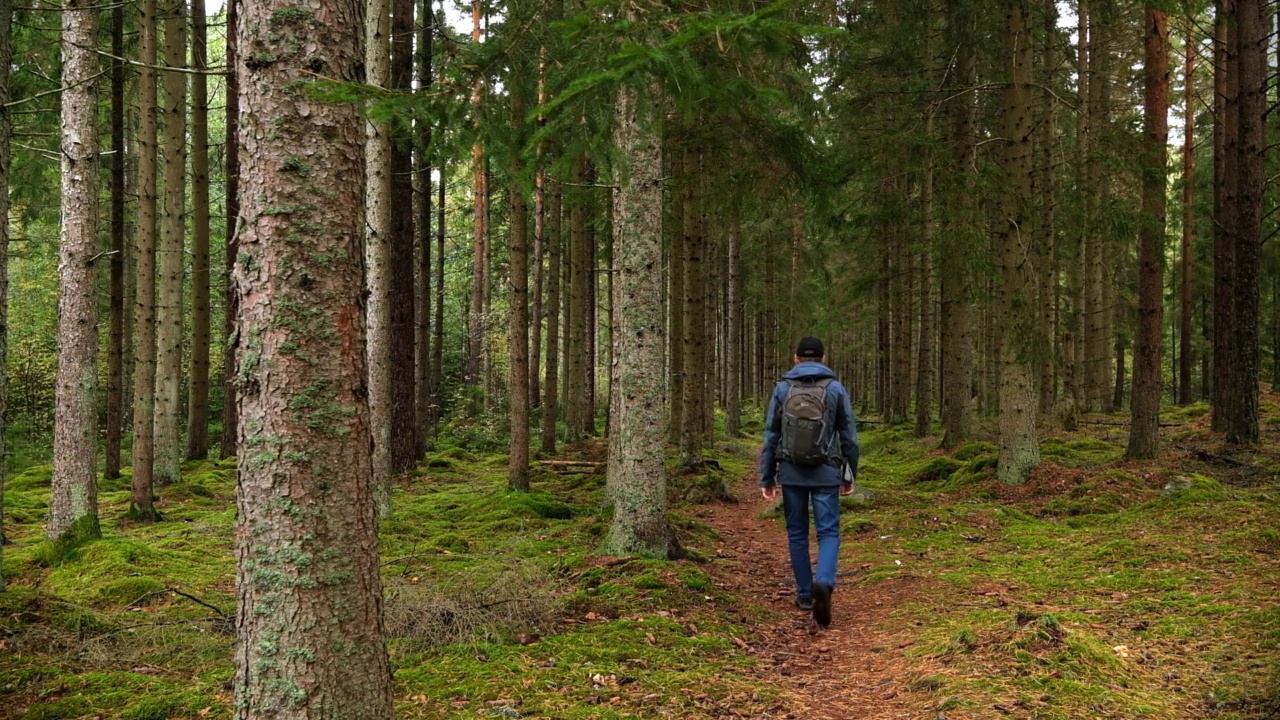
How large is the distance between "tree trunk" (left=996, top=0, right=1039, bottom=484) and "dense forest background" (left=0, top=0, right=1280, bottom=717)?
0.13 ft

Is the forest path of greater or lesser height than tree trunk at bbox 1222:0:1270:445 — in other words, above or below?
below

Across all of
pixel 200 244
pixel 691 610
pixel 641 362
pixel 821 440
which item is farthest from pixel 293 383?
pixel 200 244

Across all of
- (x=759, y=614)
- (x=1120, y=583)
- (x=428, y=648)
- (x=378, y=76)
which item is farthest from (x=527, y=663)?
(x=378, y=76)

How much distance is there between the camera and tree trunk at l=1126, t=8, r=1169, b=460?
1042 cm

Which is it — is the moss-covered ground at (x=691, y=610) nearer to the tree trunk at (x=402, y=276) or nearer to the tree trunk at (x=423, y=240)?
the tree trunk at (x=402, y=276)

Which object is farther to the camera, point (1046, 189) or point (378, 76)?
point (1046, 189)

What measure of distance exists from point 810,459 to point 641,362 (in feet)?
5.63

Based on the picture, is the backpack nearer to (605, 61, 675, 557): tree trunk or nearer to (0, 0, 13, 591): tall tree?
(605, 61, 675, 557): tree trunk

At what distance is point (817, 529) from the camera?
5.90 metres

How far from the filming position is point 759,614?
6004 mm

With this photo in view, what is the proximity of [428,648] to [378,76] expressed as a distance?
6.63 m

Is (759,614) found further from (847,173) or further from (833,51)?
(833,51)

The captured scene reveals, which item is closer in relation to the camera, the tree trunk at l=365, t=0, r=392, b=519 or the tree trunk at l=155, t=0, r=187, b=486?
the tree trunk at l=365, t=0, r=392, b=519

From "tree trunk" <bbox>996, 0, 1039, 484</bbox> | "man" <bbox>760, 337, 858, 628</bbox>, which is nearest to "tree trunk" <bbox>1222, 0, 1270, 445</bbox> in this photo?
"tree trunk" <bbox>996, 0, 1039, 484</bbox>
